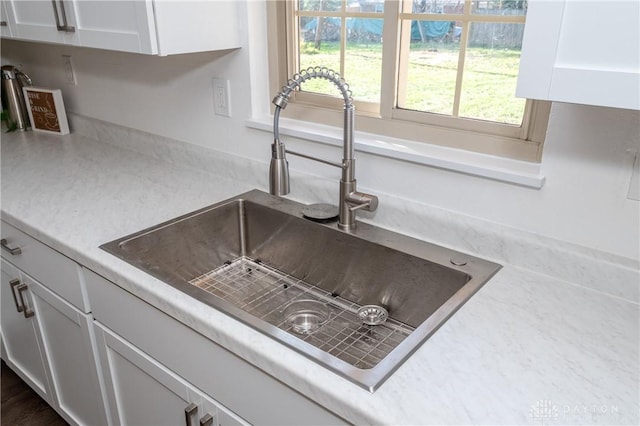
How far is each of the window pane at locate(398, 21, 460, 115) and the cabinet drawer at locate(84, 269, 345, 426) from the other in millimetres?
831

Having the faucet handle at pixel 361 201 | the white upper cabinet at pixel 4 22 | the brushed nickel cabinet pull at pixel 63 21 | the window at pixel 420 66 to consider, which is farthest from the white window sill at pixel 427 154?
the white upper cabinet at pixel 4 22

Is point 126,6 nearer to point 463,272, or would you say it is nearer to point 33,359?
point 463,272

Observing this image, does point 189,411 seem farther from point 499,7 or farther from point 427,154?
point 499,7

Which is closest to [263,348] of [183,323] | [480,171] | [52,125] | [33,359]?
[183,323]

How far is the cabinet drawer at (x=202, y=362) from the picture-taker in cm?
90

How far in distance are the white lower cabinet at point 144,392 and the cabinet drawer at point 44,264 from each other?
135 millimetres

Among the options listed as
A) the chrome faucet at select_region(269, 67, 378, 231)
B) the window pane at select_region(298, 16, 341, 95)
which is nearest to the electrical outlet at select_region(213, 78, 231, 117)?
the window pane at select_region(298, 16, 341, 95)

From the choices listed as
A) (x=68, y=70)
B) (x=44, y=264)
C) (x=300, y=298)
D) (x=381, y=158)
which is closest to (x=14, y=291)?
(x=44, y=264)

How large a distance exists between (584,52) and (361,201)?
0.68 m

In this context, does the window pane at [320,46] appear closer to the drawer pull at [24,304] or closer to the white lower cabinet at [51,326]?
the white lower cabinet at [51,326]

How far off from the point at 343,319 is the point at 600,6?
87cm

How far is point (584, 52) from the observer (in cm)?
73

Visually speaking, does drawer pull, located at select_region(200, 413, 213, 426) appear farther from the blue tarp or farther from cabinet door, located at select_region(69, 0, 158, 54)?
the blue tarp

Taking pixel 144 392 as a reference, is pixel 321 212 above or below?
above
